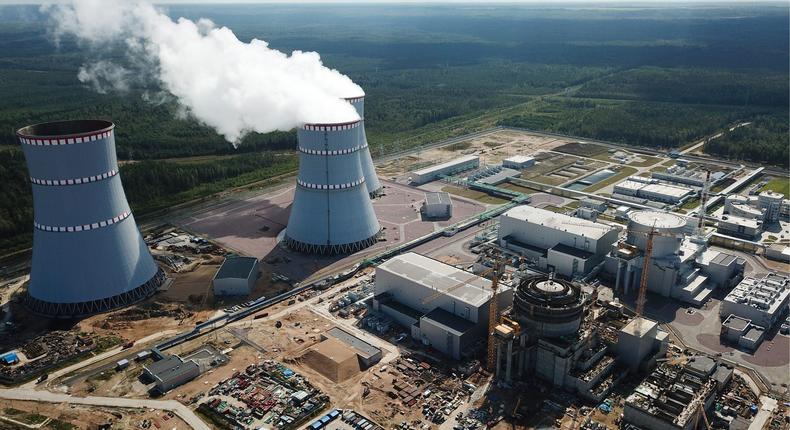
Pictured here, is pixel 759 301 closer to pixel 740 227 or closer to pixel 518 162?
pixel 740 227

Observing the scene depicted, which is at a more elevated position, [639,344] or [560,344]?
[560,344]

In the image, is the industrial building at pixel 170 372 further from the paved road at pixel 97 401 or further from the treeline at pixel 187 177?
the treeline at pixel 187 177

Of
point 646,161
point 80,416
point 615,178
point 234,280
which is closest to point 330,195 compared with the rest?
point 234,280

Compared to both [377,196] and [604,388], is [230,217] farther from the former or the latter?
[604,388]

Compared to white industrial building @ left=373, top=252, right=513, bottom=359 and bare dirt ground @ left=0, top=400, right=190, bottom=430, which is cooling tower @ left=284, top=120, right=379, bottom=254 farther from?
bare dirt ground @ left=0, top=400, right=190, bottom=430

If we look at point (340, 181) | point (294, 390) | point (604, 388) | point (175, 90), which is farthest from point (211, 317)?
point (604, 388)

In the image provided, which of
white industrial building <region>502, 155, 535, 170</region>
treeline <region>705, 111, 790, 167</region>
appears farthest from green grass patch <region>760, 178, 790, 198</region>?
white industrial building <region>502, 155, 535, 170</region>

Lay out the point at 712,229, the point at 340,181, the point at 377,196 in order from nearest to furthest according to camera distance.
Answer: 1. the point at 340,181
2. the point at 712,229
3. the point at 377,196
